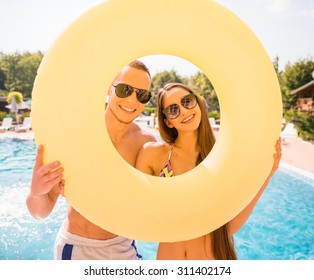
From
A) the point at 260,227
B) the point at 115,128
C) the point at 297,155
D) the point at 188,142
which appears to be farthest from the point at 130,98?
the point at 297,155

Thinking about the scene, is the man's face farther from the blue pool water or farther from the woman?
the blue pool water

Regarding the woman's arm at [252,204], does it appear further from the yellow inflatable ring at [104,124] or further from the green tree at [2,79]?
the green tree at [2,79]

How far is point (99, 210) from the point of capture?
4.89 feet

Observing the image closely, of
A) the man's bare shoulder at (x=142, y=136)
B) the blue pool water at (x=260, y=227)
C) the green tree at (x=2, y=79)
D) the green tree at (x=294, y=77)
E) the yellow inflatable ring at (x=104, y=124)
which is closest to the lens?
the yellow inflatable ring at (x=104, y=124)

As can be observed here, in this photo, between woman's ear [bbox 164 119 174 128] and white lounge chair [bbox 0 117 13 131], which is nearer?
woman's ear [bbox 164 119 174 128]

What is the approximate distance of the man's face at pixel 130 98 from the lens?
5.57 ft

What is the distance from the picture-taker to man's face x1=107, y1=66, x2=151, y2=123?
5.57 ft

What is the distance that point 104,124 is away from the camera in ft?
4.74

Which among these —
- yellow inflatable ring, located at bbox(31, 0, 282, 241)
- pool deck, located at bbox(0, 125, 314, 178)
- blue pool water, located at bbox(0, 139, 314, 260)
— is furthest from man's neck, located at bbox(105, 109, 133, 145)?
pool deck, located at bbox(0, 125, 314, 178)

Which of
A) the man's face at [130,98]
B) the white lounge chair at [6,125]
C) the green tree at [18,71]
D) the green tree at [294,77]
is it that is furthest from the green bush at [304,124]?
the green tree at [18,71]

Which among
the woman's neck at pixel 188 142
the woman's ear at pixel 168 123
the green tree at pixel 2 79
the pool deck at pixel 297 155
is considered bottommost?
the pool deck at pixel 297 155

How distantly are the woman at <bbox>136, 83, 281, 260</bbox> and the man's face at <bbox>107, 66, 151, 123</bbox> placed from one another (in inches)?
4.9

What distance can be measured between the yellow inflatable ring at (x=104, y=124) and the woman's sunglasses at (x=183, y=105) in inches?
5.9
